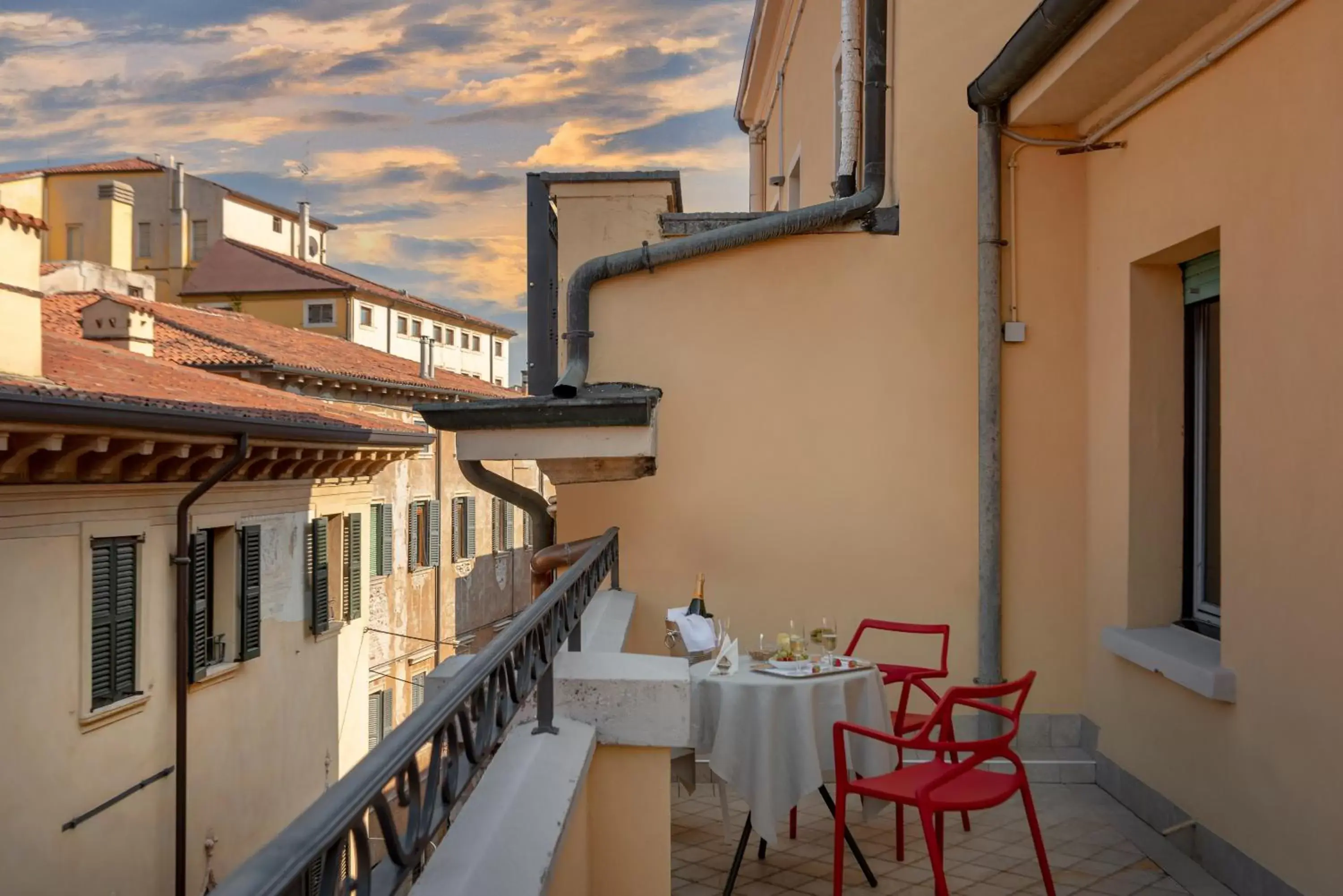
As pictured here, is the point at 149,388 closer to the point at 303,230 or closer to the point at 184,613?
the point at 184,613

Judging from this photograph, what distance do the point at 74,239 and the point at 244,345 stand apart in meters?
21.7

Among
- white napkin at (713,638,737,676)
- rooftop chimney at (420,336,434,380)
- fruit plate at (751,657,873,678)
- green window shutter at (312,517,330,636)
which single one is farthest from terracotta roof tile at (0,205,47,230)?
rooftop chimney at (420,336,434,380)

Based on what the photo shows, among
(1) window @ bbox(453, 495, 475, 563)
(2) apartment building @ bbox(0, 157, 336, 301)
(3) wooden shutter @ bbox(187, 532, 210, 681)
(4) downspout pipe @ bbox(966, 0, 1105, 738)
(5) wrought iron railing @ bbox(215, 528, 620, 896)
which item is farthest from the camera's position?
(2) apartment building @ bbox(0, 157, 336, 301)

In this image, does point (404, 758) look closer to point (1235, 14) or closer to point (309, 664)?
point (1235, 14)

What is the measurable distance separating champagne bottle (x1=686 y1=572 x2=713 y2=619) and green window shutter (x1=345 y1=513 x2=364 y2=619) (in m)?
11.9

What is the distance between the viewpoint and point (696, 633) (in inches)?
210

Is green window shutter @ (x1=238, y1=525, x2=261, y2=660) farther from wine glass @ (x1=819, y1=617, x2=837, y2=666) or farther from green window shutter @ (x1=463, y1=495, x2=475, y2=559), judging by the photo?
green window shutter @ (x1=463, y1=495, x2=475, y2=559)

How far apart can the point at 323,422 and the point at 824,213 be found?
9365 millimetres

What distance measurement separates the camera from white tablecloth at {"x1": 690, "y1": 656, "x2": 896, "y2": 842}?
444 cm

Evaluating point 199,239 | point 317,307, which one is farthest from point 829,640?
point 199,239

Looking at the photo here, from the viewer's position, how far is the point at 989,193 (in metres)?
6.22

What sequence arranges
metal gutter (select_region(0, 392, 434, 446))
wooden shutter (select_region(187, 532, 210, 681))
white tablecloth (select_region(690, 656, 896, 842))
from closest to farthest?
1. white tablecloth (select_region(690, 656, 896, 842))
2. metal gutter (select_region(0, 392, 434, 446))
3. wooden shutter (select_region(187, 532, 210, 681))

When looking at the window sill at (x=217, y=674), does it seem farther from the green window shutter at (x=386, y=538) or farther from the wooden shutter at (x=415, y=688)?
the wooden shutter at (x=415, y=688)

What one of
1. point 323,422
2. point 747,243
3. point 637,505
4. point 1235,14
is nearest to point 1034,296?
point 747,243
